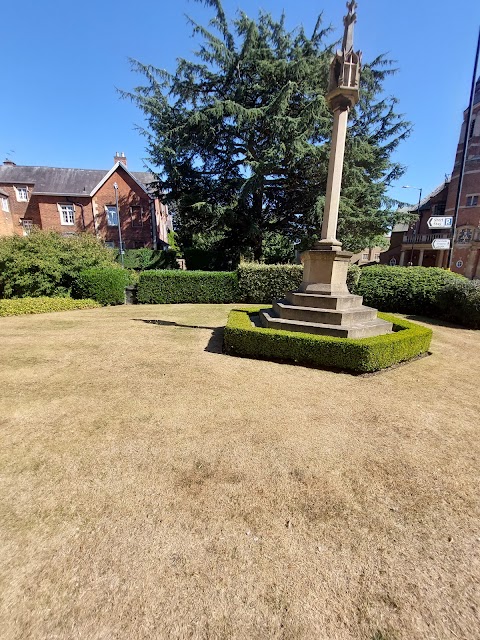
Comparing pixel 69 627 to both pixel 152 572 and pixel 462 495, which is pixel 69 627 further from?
pixel 462 495

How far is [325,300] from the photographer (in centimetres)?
681

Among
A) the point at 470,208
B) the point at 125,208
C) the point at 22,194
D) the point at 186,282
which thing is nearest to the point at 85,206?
the point at 125,208

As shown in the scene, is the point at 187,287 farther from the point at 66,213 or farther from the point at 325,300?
the point at 66,213

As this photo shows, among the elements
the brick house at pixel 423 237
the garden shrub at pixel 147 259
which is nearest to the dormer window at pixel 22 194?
the garden shrub at pixel 147 259

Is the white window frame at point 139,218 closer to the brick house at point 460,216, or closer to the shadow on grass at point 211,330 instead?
the shadow on grass at point 211,330

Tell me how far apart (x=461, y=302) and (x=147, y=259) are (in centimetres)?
2139

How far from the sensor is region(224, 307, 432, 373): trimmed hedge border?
5.30 metres

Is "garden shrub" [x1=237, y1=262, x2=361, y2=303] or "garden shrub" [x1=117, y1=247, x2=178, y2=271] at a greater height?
"garden shrub" [x1=117, y1=247, x2=178, y2=271]

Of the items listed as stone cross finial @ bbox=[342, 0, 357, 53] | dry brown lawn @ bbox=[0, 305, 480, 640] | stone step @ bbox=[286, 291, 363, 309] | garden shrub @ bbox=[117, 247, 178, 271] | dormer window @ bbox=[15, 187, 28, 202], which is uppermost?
dormer window @ bbox=[15, 187, 28, 202]

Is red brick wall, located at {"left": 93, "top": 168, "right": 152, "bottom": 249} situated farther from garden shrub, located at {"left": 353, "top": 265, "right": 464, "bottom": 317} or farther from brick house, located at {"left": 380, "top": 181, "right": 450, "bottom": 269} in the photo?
brick house, located at {"left": 380, "top": 181, "right": 450, "bottom": 269}

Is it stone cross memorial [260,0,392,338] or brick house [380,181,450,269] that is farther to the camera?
brick house [380,181,450,269]

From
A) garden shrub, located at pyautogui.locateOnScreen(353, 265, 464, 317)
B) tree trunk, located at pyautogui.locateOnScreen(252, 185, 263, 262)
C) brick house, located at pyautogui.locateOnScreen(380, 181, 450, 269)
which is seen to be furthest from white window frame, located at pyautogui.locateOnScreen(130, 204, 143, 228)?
brick house, located at pyautogui.locateOnScreen(380, 181, 450, 269)

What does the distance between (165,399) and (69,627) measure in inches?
106

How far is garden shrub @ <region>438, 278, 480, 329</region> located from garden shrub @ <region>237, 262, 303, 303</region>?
569cm
